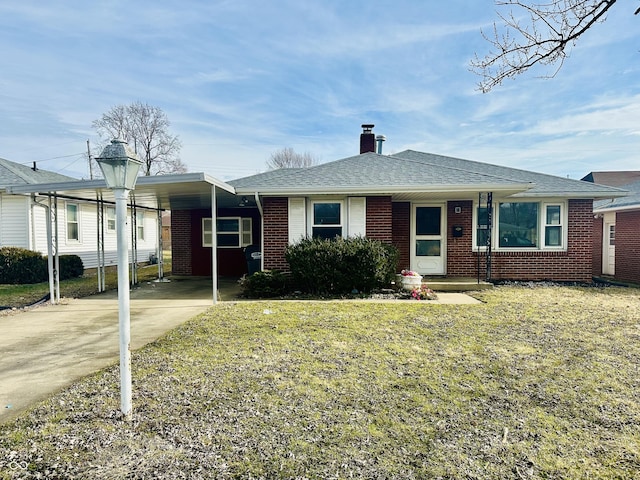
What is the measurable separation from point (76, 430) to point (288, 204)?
743 centimetres

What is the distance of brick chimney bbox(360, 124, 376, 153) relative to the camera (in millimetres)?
14141

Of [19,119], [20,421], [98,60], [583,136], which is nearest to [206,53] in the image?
[98,60]

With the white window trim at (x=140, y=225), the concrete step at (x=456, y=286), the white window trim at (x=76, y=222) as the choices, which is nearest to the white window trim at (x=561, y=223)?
the concrete step at (x=456, y=286)

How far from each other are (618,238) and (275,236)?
38.3 feet

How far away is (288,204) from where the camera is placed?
981 cm

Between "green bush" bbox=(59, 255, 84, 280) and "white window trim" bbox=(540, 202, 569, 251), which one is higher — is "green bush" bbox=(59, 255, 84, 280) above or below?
below

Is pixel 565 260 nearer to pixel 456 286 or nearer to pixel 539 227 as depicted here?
pixel 539 227

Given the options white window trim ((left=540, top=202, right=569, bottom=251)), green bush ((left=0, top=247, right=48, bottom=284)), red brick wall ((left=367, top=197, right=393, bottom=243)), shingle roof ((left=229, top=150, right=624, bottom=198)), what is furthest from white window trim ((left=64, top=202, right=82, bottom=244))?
white window trim ((left=540, top=202, right=569, bottom=251))

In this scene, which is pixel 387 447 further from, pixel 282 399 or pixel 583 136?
pixel 583 136

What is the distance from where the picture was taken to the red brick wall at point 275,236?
32.2 feet

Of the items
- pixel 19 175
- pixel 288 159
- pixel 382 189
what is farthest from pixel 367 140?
pixel 288 159

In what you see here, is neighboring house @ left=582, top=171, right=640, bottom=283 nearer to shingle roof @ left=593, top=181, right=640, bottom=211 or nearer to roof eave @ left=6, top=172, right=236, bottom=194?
shingle roof @ left=593, top=181, right=640, bottom=211

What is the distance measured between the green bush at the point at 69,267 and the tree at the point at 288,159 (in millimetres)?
35338

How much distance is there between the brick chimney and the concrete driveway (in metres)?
8.33
